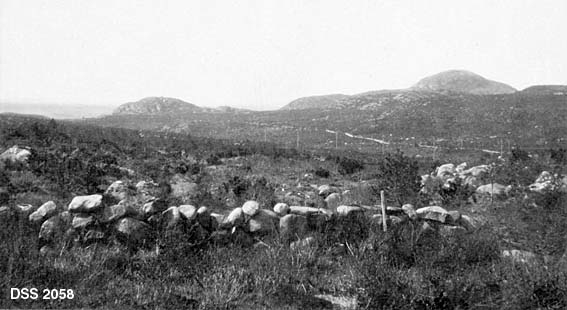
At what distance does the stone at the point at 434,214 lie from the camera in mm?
6781

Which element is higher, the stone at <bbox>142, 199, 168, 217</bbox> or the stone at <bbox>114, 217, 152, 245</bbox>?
the stone at <bbox>142, 199, 168, 217</bbox>

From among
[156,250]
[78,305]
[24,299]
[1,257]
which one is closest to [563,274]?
[156,250]

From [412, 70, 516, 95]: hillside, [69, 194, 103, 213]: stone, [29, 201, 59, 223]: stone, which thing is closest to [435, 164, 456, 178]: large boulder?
[69, 194, 103, 213]: stone

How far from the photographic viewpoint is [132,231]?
5.68 meters

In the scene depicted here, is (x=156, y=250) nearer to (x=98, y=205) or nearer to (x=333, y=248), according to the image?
(x=98, y=205)

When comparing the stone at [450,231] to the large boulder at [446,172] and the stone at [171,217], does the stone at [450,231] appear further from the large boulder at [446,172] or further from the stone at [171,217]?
the large boulder at [446,172]

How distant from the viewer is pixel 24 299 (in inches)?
158

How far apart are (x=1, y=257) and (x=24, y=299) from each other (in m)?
0.86

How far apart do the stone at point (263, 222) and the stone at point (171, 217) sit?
119cm

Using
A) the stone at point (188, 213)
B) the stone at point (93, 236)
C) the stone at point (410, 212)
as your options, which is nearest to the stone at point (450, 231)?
the stone at point (410, 212)

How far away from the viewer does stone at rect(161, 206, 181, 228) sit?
578 centimetres

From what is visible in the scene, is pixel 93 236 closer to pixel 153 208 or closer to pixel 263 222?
pixel 153 208

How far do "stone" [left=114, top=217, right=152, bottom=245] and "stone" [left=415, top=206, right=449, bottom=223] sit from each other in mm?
4818

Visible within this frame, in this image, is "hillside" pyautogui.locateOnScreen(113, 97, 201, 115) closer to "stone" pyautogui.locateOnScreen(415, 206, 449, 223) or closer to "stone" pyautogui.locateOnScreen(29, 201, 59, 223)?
"stone" pyautogui.locateOnScreen(29, 201, 59, 223)
